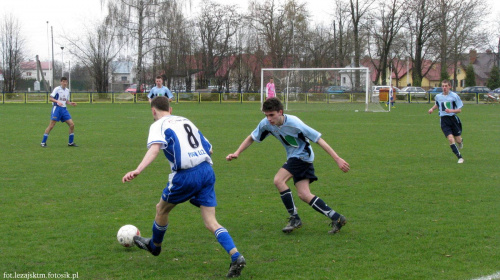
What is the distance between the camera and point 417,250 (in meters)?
5.15

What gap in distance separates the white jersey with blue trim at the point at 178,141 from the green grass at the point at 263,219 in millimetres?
998

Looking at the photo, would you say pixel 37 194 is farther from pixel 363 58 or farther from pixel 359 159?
pixel 363 58

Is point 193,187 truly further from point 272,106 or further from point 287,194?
point 287,194

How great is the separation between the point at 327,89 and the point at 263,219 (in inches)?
1041

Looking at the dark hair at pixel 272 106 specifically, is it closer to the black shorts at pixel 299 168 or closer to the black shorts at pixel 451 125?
the black shorts at pixel 299 168

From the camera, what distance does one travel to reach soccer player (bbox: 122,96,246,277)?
14.5ft

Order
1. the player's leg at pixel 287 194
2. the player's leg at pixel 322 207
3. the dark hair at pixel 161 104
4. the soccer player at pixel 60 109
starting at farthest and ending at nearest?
the soccer player at pixel 60 109 < the player's leg at pixel 287 194 < the player's leg at pixel 322 207 < the dark hair at pixel 161 104

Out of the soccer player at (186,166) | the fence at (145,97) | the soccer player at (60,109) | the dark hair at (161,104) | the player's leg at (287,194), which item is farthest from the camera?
the fence at (145,97)

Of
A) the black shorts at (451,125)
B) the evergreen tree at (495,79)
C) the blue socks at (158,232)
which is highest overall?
the evergreen tree at (495,79)

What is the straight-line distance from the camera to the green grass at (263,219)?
4719 millimetres

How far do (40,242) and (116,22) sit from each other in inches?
1789

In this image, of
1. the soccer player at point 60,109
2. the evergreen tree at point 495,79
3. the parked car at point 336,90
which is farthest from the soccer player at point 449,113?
the evergreen tree at point 495,79

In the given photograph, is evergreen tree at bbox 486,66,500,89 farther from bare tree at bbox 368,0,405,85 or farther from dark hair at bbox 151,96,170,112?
dark hair at bbox 151,96,170,112

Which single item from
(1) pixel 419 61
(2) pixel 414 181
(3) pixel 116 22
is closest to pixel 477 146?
(2) pixel 414 181
